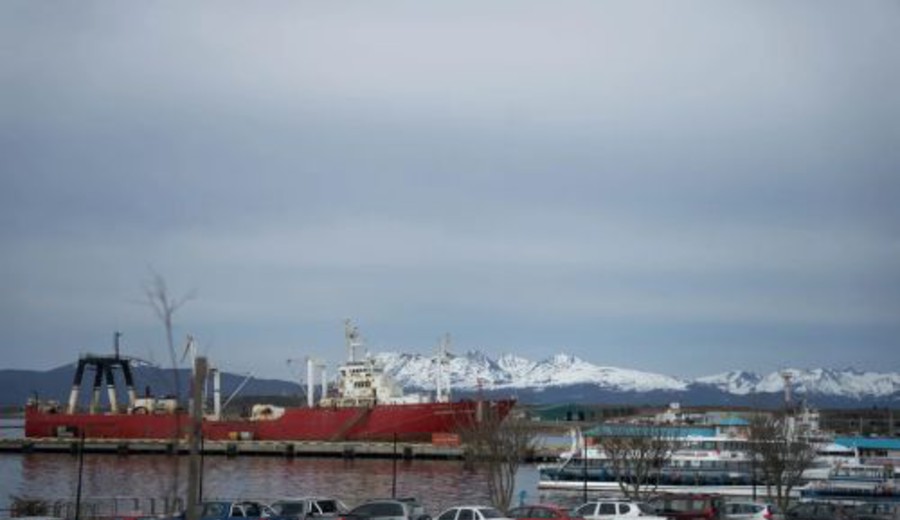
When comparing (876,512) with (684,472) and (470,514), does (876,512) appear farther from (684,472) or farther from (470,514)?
(684,472)

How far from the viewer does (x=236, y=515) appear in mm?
32125

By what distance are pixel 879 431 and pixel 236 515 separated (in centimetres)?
13974

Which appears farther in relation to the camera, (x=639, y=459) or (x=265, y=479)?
(x=265, y=479)

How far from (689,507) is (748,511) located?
1861 millimetres

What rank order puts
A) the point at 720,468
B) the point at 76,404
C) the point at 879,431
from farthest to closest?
the point at 879,431 → the point at 76,404 → the point at 720,468

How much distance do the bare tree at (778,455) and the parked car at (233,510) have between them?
21.7 m

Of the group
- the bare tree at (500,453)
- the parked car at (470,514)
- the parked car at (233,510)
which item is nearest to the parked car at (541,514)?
the parked car at (470,514)

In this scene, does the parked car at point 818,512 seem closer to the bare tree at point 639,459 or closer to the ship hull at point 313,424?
the bare tree at point 639,459

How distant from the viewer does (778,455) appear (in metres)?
51.1

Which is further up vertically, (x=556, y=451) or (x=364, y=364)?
(x=364, y=364)

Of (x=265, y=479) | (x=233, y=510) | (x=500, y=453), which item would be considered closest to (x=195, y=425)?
(x=233, y=510)

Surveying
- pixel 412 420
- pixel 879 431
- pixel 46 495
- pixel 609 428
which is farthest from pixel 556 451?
pixel 879 431

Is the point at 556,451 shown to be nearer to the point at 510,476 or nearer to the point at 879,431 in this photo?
the point at 510,476

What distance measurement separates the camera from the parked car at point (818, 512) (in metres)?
35.0
